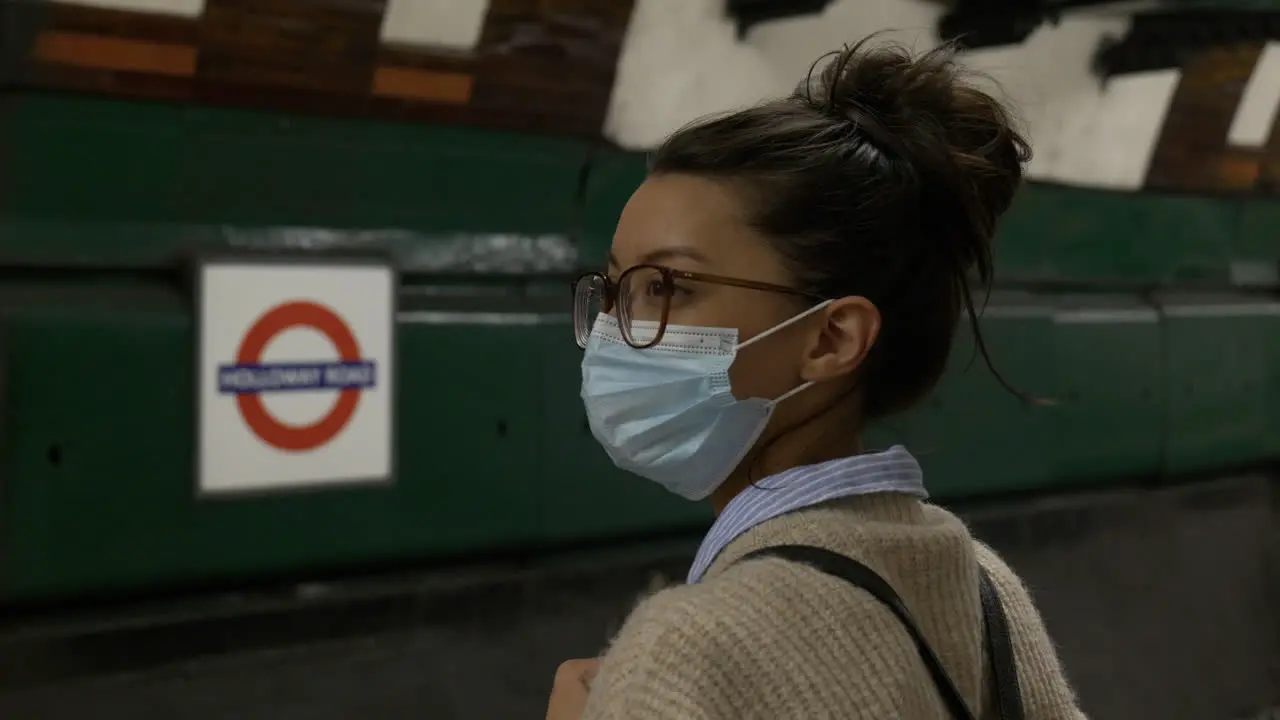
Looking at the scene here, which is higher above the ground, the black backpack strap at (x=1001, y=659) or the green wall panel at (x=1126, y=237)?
the green wall panel at (x=1126, y=237)

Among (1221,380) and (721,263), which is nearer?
(721,263)

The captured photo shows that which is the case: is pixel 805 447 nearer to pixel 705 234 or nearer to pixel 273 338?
pixel 705 234

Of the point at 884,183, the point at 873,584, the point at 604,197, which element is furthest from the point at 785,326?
the point at 604,197

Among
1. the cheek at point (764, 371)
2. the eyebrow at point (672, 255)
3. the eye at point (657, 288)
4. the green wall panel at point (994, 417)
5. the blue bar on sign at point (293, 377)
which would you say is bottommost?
the green wall panel at point (994, 417)

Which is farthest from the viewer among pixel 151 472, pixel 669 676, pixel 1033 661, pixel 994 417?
pixel 994 417

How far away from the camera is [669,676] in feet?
2.53

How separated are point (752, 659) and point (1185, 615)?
3.95m

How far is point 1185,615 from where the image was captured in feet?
13.7

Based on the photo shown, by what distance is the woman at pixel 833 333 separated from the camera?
0.90 metres

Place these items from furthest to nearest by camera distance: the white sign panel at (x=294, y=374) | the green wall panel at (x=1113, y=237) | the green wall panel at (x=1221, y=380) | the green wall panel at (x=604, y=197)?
the green wall panel at (x=1221, y=380), the green wall panel at (x=1113, y=237), the green wall panel at (x=604, y=197), the white sign panel at (x=294, y=374)

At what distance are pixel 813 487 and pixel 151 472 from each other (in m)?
1.66

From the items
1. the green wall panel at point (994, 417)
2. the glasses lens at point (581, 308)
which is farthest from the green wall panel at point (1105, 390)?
the glasses lens at point (581, 308)

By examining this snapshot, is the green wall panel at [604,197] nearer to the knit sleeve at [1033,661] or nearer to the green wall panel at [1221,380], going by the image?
the knit sleeve at [1033,661]

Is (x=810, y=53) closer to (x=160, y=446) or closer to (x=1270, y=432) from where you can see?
(x=160, y=446)
